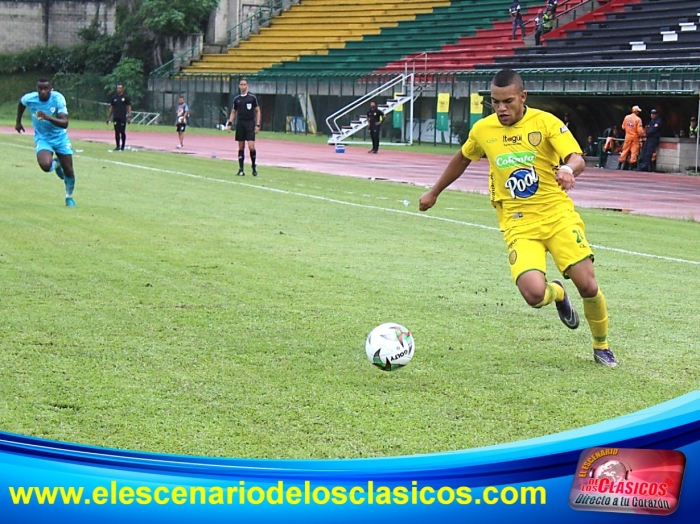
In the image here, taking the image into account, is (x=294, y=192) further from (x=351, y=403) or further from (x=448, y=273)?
(x=351, y=403)

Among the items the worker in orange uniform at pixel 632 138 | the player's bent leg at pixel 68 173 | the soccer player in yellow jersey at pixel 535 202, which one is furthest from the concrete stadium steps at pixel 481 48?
the soccer player in yellow jersey at pixel 535 202

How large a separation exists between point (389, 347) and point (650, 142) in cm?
2807

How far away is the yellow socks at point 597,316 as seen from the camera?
748cm

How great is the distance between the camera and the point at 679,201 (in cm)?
2330

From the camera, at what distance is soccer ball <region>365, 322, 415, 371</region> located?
6.91 metres

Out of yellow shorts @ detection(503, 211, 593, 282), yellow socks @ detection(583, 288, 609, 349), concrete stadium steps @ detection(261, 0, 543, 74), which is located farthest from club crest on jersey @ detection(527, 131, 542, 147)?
concrete stadium steps @ detection(261, 0, 543, 74)

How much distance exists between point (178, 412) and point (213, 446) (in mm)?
701

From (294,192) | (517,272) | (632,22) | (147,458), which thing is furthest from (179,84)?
(147,458)

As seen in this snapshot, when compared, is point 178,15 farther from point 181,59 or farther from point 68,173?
point 68,173

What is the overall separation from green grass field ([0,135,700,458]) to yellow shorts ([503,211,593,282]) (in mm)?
685

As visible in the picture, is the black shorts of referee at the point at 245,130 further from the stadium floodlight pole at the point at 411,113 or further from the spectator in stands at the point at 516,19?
the spectator in stands at the point at 516,19

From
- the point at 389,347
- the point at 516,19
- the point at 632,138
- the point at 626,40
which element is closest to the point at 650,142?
the point at 632,138

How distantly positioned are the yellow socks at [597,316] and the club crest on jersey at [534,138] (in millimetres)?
1124

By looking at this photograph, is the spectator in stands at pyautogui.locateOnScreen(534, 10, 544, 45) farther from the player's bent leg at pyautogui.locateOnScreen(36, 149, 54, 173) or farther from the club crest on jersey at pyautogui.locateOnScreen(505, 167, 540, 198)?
the club crest on jersey at pyautogui.locateOnScreen(505, 167, 540, 198)
